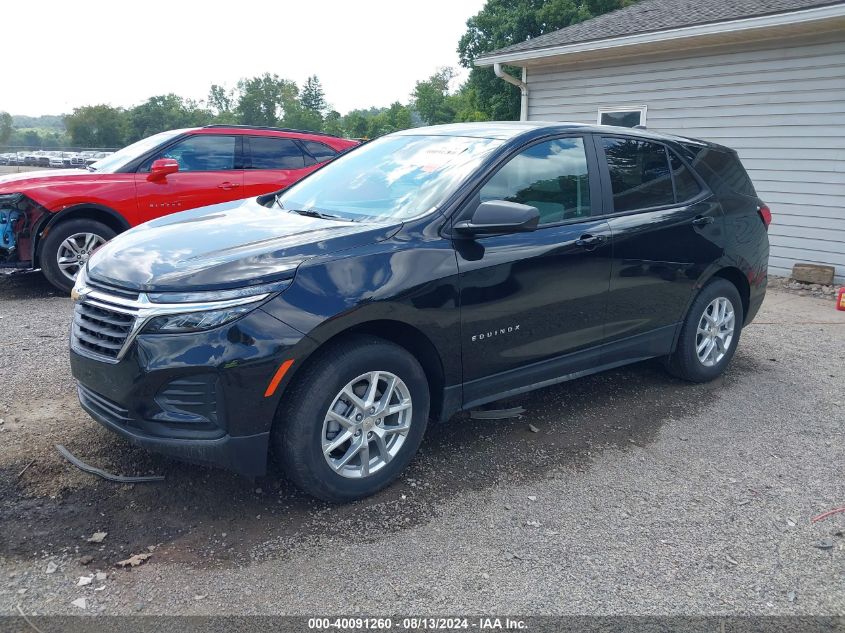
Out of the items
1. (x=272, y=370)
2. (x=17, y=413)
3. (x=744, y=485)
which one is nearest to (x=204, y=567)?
(x=272, y=370)

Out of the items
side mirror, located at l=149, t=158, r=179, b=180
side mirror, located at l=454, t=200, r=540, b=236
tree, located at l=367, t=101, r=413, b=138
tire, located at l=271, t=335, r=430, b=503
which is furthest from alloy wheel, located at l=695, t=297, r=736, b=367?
tree, located at l=367, t=101, r=413, b=138

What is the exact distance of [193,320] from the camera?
2.92 metres

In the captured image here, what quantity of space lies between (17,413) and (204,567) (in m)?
2.08

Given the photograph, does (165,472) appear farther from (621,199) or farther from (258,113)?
(258,113)

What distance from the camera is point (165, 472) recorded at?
11.6ft

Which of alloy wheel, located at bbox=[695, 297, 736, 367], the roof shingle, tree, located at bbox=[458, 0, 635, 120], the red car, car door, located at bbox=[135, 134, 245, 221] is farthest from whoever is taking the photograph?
tree, located at bbox=[458, 0, 635, 120]

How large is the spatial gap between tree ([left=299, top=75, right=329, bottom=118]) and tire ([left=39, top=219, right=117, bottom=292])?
10370 centimetres

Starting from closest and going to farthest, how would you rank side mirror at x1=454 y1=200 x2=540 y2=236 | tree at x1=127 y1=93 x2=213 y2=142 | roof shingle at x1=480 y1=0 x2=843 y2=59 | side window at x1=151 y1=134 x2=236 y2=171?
side mirror at x1=454 y1=200 x2=540 y2=236 → side window at x1=151 y1=134 x2=236 y2=171 → roof shingle at x1=480 y1=0 x2=843 y2=59 → tree at x1=127 y1=93 x2=213 y2=142

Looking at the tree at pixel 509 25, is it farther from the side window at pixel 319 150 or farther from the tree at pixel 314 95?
the tree at pixel 314 95

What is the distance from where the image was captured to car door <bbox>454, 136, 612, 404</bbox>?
367 centimetres

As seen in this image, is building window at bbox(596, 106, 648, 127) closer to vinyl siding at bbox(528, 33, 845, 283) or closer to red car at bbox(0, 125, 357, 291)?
vinyl siding at bbox(528, 33, 845, 283)

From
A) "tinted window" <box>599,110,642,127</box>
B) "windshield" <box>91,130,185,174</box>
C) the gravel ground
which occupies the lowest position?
the gravel ground

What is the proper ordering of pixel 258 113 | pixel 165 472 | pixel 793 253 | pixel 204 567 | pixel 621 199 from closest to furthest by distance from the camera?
pixel 204 567
pixel 165 472
pixel 621 199
pixel 793 253
pixel 258 113

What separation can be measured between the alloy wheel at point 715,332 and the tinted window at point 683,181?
808 mm
